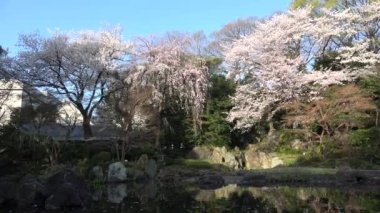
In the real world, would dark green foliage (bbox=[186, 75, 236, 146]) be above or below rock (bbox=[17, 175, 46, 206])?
above

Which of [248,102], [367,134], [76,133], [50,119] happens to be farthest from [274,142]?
[76,133]

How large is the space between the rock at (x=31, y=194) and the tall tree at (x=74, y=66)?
15332 millimetres

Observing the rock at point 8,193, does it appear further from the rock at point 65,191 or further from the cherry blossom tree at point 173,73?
the cherry blossom tree at point 173,73

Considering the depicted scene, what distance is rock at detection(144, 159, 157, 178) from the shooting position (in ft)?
75.2

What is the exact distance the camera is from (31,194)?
14.9 metres

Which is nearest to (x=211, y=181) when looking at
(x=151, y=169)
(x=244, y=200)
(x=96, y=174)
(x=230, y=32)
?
(x=151, y=169)

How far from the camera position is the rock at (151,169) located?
22.9 metres

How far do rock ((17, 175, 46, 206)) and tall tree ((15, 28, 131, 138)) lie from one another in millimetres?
15332

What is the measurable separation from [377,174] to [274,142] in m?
8.78

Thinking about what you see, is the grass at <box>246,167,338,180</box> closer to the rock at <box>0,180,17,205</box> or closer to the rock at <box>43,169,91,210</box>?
the rock at <box>43,169,91,210</box>

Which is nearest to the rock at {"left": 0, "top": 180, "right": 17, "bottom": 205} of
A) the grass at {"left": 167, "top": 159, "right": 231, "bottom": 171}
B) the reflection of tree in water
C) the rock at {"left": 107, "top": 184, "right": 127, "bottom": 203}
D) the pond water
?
the pond water

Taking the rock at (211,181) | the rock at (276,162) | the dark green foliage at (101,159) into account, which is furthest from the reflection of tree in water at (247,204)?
the rock at (276,162)

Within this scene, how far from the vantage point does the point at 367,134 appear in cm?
2486

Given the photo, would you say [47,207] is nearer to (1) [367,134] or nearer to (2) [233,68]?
(1) [367,134]
